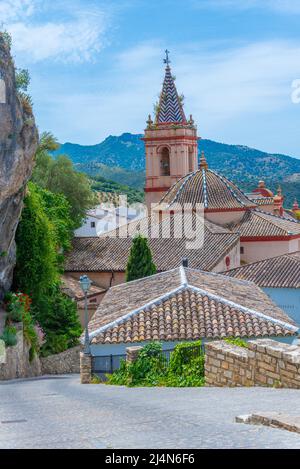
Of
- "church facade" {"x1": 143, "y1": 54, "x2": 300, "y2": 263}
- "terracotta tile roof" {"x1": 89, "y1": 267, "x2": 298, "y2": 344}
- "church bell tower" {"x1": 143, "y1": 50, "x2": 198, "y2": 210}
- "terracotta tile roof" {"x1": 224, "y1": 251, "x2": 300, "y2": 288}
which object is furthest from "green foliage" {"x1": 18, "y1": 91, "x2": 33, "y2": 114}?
"church bell tower" {"x1": 143, "y1": 50, "x2": 198, "y2": 210}

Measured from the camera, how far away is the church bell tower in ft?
204

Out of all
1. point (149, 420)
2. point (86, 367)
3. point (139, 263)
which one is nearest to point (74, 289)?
point (139, 263)

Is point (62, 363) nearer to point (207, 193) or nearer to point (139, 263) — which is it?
point (139, 263)

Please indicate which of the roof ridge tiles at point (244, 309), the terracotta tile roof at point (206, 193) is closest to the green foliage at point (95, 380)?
the roof ridge tiles at point (244, 309)

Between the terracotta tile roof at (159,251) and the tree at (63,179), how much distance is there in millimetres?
5551

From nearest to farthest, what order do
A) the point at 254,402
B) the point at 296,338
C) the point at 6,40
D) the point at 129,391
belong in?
1. the point at 254,402
2. the point at 129,391
3. the point at 296,338
4. the point at 6,40

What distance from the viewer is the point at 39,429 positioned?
9.91 m

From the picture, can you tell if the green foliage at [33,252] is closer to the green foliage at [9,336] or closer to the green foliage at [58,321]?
the green foliage at [58,321]

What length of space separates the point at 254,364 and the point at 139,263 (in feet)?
A: 92.5

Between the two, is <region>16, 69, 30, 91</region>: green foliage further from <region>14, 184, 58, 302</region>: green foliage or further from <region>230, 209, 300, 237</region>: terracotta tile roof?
<region>230, 209, 300, 237</region>: terracotta tile roof

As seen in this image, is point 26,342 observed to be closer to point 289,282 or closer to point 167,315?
point 167,315

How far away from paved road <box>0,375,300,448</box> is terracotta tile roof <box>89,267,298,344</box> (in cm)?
676
